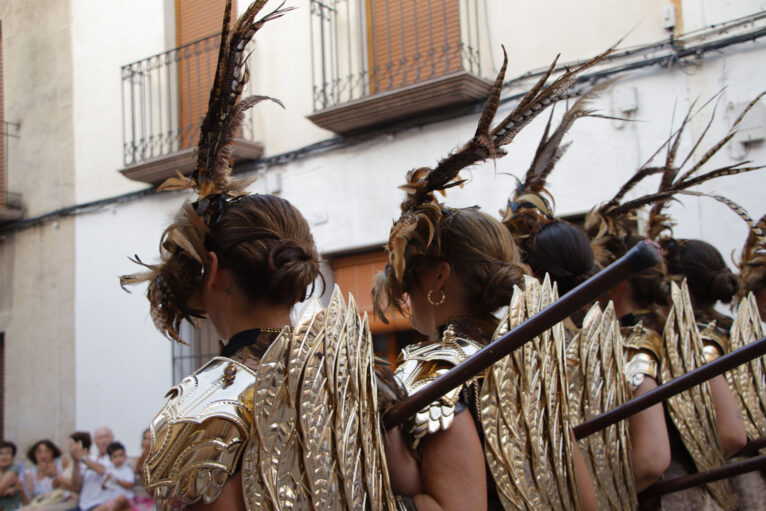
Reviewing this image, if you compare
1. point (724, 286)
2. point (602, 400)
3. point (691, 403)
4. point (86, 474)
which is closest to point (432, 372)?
point (602, 400)

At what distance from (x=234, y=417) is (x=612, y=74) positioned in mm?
5112

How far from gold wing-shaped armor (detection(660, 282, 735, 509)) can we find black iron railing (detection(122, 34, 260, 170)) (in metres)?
6.28

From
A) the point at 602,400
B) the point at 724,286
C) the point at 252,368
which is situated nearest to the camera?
the point at 252,368

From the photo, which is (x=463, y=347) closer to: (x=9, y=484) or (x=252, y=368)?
(x=252, y=368)

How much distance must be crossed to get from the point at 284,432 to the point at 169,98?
755cm

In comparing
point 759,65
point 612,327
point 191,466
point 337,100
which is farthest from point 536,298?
point 337,100

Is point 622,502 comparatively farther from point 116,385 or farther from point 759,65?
point 116,385

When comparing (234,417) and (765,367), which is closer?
(234,417)

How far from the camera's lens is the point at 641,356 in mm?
2955

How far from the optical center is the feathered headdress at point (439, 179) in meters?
1.96

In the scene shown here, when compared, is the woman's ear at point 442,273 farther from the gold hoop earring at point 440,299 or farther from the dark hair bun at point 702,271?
the dark hair bun at point 702,271

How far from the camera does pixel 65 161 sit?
31.5 feet

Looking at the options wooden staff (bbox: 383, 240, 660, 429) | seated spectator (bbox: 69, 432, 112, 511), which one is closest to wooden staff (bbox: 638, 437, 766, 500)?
wooden staff (bbox: 383, 240, 660, 429)

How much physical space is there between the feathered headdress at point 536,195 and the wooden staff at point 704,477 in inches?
36.8
